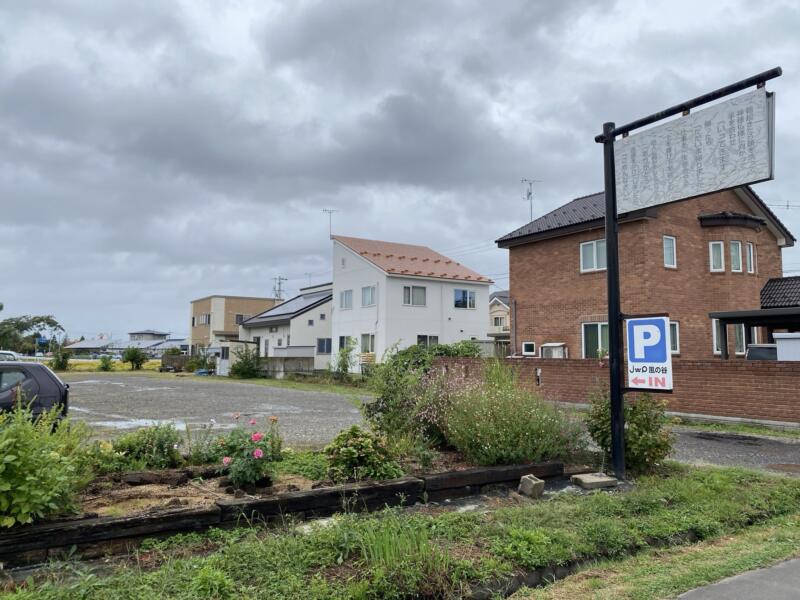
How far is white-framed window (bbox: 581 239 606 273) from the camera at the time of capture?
836 inches

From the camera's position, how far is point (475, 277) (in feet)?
119

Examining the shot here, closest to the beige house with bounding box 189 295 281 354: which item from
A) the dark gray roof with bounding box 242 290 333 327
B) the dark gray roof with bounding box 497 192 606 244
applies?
the dark gray roof with bounding box 242 290 333 327

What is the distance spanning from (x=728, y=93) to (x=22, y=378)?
10.9 metres

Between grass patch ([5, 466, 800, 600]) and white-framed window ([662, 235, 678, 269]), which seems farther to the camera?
white-framed window ([662, 235, 678, 269])

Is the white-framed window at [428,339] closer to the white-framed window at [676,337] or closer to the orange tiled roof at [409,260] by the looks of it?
the orange tiled roof at [409,260]

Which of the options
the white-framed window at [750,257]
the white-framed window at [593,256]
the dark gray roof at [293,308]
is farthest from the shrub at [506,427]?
the dark gray roof at [293,308]

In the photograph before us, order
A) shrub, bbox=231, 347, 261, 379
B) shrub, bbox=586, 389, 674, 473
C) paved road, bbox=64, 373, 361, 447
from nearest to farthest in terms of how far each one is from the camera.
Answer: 1. shrub, bbox=586, 389, 674, 473
2. paved road, bbox=64, 373, 361, 447
3. shrub, bbox=231, 347, 261, 379

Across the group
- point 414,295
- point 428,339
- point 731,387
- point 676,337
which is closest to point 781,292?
point 676,337

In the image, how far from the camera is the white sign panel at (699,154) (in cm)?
668

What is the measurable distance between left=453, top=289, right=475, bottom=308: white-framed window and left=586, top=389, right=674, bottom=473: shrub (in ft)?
92.0

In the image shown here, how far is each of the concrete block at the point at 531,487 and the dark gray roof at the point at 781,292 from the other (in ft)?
68.9

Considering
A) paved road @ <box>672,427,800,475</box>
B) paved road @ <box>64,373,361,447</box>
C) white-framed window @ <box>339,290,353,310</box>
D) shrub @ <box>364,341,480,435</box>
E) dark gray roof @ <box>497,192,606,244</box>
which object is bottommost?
paved road @ <box>672,427,800,475</box>

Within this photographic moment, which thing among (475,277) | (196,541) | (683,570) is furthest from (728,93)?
(475,277)

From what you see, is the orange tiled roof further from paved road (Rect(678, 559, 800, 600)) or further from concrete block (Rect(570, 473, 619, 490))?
paved road (Rect(678, 559, 800, 600))
